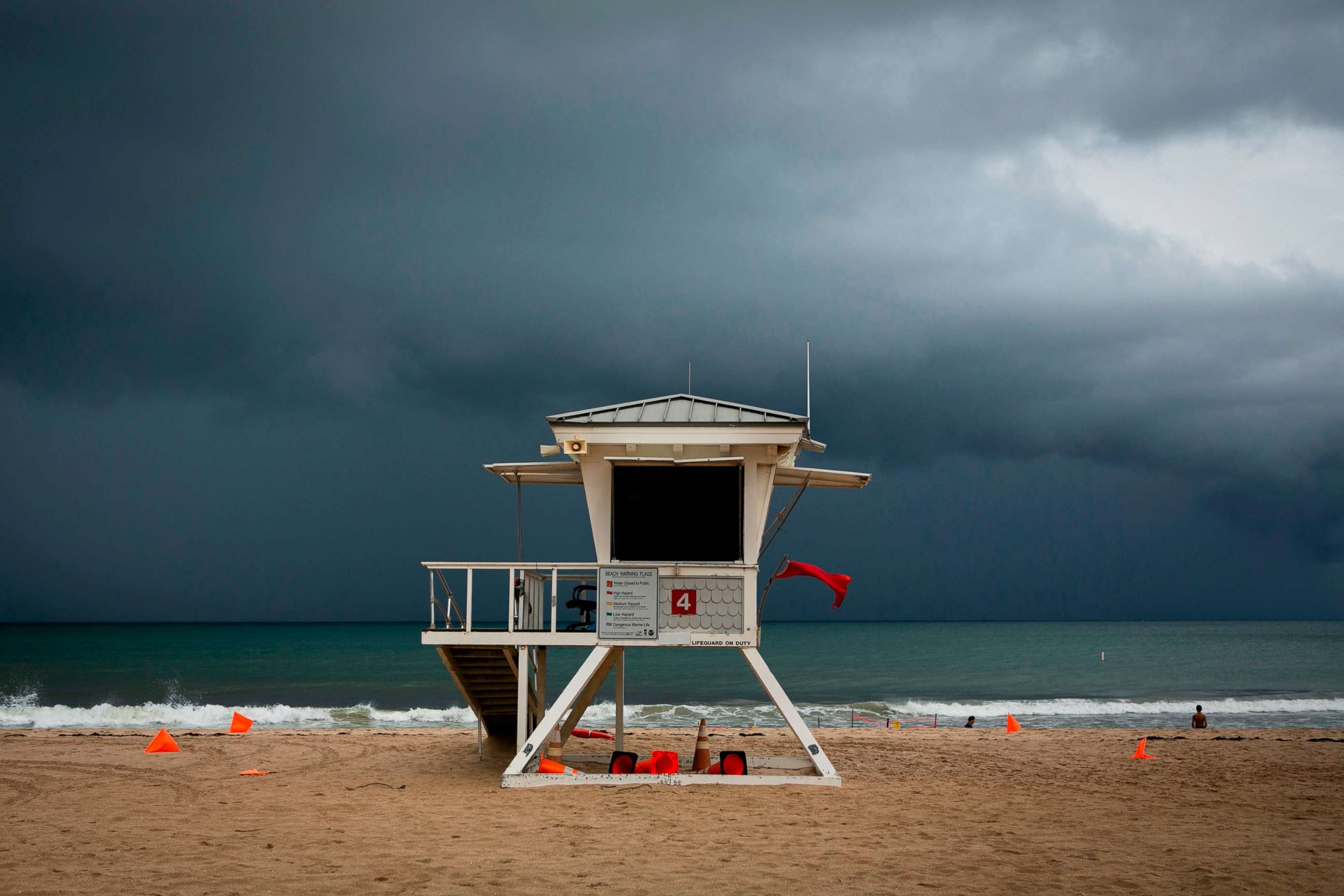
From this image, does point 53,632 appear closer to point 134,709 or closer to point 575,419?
point 134,709

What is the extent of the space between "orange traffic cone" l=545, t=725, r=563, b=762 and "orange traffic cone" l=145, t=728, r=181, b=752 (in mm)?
8878

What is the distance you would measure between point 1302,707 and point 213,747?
38.6 meters

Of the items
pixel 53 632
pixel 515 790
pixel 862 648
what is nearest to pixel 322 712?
pixel 515 790

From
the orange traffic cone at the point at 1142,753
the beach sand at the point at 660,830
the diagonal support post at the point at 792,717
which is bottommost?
the orange traffic cone at the point at 1142,753

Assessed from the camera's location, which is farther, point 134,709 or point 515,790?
point 134,709

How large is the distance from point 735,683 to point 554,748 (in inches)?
1482

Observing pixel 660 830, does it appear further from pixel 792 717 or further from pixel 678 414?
pixel 678 414

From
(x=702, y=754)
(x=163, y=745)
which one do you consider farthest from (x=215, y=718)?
(x=702, y=754)

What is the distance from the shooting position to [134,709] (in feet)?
105

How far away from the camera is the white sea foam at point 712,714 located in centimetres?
2948

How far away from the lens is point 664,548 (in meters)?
12.9

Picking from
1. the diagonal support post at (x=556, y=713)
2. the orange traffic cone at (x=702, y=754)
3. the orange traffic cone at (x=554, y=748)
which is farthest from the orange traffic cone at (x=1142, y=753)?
the diagonal support post at (x=556, y=713)

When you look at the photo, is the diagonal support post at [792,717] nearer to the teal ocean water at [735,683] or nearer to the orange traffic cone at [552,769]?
the orange traffic cone at [552,769]

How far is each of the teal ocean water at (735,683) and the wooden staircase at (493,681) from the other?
43.2 feet
